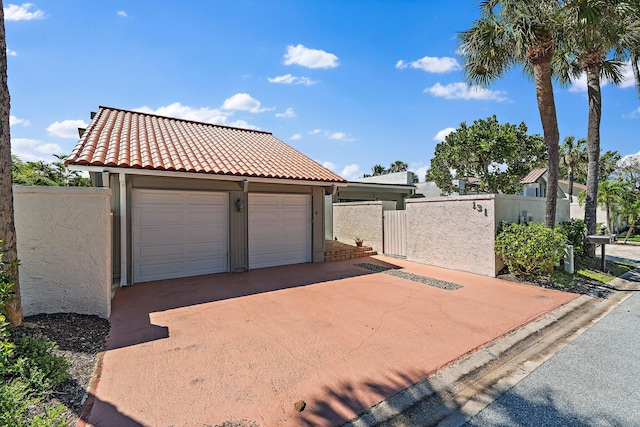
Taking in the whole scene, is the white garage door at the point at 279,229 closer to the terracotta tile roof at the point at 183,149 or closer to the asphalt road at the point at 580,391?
the terracotta tile roof at the point at 183,149

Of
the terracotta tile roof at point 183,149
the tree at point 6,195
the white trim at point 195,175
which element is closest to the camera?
the tree at point 6,195

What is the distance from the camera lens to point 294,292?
299 inches

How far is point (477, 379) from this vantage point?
3.85m

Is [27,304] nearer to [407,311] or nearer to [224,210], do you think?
[224,210]

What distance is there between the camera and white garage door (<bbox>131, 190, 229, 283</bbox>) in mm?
8336

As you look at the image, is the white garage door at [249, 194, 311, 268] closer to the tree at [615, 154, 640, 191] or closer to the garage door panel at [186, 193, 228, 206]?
the garage door panel at [186, 193, 228, 206]

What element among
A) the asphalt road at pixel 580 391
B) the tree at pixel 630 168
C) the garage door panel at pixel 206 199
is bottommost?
the asphalt road at pixel 580 391

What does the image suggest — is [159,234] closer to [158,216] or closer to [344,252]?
[158,216]

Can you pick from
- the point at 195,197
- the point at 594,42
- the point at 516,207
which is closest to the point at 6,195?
the point at 195,197

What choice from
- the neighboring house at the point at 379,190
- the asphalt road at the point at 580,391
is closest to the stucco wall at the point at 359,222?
the neighboring house at the point at 379,190

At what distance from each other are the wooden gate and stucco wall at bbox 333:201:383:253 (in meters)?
0.26

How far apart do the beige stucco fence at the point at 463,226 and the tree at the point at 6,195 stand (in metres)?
10.9

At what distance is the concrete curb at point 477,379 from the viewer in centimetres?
312

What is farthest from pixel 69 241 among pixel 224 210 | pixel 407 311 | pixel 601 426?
pixel 601 426
